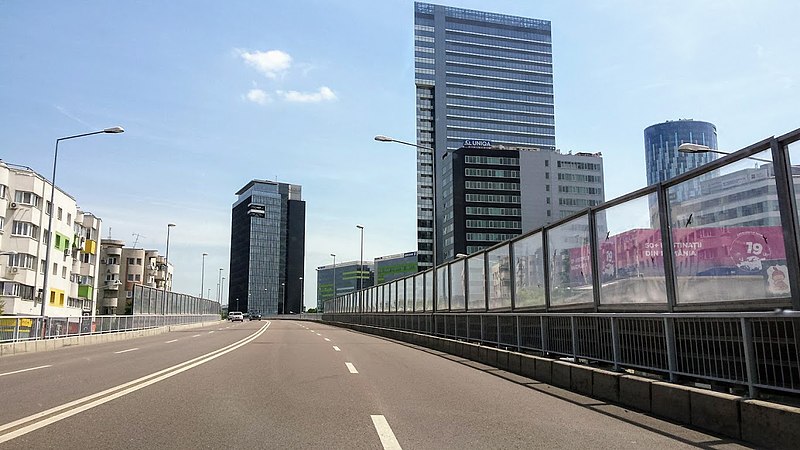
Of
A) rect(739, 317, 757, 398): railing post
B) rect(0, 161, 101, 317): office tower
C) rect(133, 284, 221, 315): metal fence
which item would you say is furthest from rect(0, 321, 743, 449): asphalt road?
rect(0, 161, 101, 317): office tower

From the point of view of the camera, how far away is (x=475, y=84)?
17088cm

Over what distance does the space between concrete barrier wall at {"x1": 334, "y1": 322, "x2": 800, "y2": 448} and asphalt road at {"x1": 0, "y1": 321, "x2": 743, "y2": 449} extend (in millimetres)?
266

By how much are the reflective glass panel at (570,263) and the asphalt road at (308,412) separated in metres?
2.10

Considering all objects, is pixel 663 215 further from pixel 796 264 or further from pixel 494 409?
pixel 494 409

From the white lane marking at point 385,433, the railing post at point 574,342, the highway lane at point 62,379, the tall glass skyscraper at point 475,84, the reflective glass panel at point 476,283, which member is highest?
the tall glass skyscraper at point 475,84

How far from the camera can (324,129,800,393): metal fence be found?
671 centimetres

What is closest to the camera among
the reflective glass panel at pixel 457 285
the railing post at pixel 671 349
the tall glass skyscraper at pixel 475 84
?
the railing post at pixel 671 349

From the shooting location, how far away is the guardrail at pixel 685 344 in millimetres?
6348

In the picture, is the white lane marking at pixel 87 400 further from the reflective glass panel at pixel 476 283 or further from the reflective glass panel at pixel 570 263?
the reflective glass panel at pixel 476 283

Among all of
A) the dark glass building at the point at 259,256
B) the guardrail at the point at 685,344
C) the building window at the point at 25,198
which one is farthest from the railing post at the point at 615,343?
the dark glass building at the point at 259,256

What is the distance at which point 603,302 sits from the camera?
1109 centimetres

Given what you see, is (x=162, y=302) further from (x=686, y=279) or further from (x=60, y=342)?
(x=686, y=279)

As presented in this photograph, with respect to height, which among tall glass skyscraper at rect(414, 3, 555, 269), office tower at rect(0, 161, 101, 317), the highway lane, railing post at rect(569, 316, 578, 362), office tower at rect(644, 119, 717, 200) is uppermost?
tall glass skyscraper at rect(414, 3, 555, 269)

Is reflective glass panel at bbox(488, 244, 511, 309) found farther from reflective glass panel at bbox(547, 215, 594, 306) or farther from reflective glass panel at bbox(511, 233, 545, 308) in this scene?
reflective glass panel at bbox(547, 215, 594, 306)
